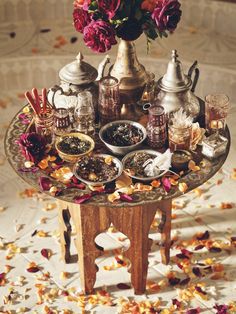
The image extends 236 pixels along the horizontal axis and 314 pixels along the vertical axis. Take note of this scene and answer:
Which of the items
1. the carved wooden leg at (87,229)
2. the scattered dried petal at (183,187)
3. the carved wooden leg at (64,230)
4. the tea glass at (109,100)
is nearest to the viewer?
the scattered dried petal at (183,187)

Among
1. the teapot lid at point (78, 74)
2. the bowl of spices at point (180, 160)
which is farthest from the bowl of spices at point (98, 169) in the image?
the teapot lid at point (78, 74)

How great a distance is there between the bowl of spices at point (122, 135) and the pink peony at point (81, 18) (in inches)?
15.8

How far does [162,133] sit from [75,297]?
844 millimetres

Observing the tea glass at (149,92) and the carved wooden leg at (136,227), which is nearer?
the carved wooden leg at (136,227)

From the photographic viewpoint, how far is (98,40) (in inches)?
90.6

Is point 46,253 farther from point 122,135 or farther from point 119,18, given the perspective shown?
point 119,18

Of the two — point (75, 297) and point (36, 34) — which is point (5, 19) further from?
point (75, 297)

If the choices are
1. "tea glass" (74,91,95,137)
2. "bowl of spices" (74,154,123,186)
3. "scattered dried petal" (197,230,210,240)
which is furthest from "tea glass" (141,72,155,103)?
"scattered dried petal" (197,230,210,240)

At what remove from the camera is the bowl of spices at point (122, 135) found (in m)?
2.35

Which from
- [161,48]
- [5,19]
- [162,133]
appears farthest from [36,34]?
[162,133]

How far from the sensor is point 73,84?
95.8 inches

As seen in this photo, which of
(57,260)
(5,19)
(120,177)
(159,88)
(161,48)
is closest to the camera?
(120,177)

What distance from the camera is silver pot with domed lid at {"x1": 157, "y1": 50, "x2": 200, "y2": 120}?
7.75 feet

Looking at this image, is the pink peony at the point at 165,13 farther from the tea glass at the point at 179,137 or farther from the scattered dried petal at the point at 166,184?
the scattered dried petal at the point at 166,184
